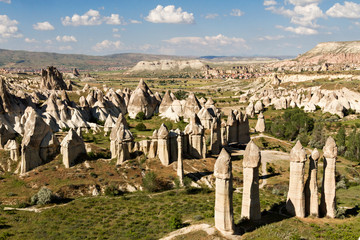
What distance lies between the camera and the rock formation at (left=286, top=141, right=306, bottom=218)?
23.6 metres

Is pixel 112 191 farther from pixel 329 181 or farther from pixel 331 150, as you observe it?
Answer: pixel 331 150

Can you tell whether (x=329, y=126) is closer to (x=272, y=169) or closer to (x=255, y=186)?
(x=272, y=169)

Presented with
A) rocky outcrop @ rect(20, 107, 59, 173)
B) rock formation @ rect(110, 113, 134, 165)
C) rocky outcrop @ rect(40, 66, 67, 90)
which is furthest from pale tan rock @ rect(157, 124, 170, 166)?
rocky outcrop @ rect(40, 66, 67, 90)

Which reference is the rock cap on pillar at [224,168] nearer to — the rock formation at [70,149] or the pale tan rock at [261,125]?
the rock formation at [70,149]

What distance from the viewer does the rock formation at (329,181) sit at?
24.5 m

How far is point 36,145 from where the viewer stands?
37656 mm

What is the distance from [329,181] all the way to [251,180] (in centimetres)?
803

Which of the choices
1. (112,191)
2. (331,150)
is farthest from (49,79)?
(331,150)

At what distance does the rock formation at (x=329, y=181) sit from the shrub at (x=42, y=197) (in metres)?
27.0

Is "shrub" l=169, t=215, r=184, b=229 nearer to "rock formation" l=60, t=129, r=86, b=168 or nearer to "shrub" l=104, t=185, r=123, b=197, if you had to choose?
"shrub" l=104, t=185, r=123, b=197

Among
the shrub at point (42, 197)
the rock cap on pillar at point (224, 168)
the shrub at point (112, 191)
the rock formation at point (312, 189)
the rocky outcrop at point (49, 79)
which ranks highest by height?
the rocky outcrop at point (49, 79)

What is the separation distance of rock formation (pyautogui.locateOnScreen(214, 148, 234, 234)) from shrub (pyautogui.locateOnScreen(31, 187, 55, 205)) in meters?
19.3

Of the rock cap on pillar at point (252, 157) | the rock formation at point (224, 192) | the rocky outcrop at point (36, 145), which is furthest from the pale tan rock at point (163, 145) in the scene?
the rock formation at point (224, 192)

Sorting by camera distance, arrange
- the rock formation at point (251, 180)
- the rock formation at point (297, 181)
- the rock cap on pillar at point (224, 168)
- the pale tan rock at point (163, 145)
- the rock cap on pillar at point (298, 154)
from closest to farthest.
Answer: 1. the rock cap on pillar at point (224, 168)
2. the rock formation at point (251, 180)
3. the rock cap on pillar at point (298, 154)
4. the rock formation at point (297, 181)
5. the pale tan rock at point (163, 145)
